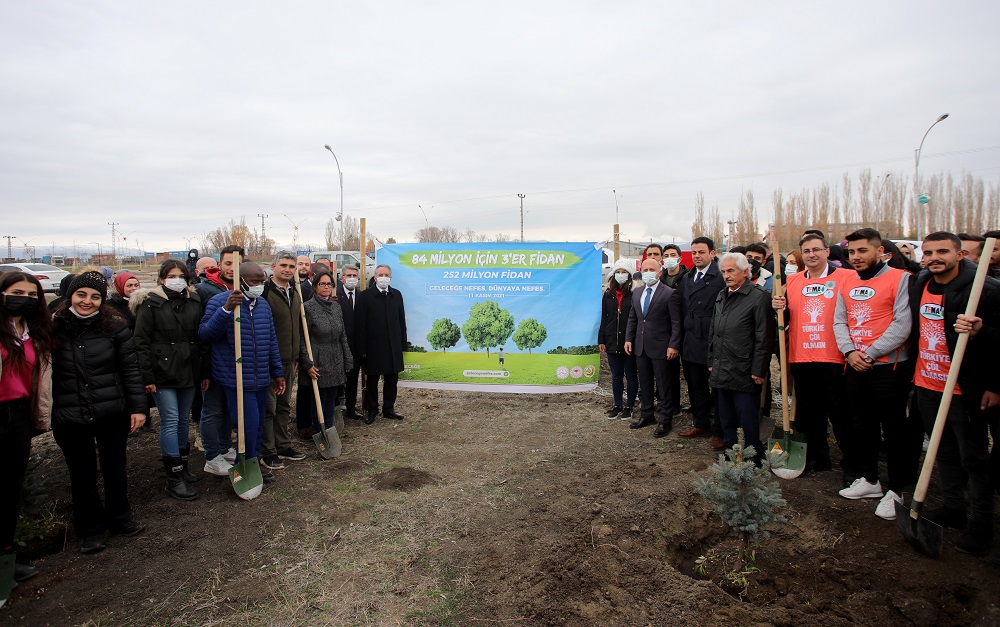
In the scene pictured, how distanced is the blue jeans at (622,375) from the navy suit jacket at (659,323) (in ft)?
1.46

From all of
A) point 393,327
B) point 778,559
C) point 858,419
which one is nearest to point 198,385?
point 393,327

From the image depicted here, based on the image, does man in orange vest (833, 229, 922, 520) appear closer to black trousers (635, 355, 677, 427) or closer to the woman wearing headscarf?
black trousers (635, 355, 677, 427)

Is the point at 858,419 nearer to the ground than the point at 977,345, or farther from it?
nearer to the ground

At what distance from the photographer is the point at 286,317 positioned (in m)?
5.53

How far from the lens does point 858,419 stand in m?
4.35

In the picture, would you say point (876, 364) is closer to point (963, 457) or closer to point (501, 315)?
point (963, 457)

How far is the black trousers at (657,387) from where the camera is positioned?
612cm

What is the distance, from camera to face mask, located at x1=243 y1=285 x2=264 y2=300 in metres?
4.81

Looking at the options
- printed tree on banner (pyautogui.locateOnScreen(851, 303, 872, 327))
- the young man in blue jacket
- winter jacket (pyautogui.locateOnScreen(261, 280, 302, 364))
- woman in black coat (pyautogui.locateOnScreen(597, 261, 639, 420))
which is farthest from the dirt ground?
woman in black coat (pyautogui.locateOnScreen(597, 261, 639, 420))

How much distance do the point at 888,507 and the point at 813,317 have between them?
62.3 inches

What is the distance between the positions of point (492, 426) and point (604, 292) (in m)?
2.33

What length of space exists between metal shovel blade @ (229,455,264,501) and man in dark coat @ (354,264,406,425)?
7.20ft

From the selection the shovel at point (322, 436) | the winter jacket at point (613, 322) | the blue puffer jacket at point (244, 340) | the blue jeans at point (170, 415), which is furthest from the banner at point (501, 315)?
the blue jeans at point (170, 415)

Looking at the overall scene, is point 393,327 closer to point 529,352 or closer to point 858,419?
point 529,352
